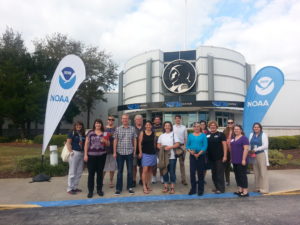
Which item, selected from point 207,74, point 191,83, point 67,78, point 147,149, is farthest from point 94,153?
point 207,74

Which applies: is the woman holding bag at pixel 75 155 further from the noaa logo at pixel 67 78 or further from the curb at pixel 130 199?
the noaa logo at pixel 67 78

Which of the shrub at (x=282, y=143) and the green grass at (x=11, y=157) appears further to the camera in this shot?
the shrub at (x=282, y=143)

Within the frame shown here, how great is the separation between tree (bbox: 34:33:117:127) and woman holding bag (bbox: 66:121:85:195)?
2474cm

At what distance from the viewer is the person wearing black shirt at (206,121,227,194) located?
538 cm

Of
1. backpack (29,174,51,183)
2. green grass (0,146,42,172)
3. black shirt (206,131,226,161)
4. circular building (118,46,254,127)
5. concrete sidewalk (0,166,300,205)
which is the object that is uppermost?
circular building (118,46,254,127)

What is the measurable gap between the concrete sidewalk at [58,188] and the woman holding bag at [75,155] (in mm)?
271

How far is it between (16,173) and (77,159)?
3505 millimetres

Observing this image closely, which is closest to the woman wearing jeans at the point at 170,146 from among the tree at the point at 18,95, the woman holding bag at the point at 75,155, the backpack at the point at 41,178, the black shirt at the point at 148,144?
the black shirt at the point at 148,144

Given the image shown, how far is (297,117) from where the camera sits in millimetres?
34156

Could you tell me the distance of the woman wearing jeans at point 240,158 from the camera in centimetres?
516

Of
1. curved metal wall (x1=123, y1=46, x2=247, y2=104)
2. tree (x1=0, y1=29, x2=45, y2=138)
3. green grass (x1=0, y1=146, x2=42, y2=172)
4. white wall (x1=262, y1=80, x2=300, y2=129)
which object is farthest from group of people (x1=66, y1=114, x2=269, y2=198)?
white wall (x1=262, y1=80, x2=300, y2=129)

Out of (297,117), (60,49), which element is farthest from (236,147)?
(297,117)

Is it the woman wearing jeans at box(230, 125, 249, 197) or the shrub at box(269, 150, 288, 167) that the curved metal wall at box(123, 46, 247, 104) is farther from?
the woman wearing jeans at box(230, 125, 249, 197)

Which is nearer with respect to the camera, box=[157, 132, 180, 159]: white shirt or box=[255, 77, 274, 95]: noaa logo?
box=[157, 132, 180, 159]: white shirt
